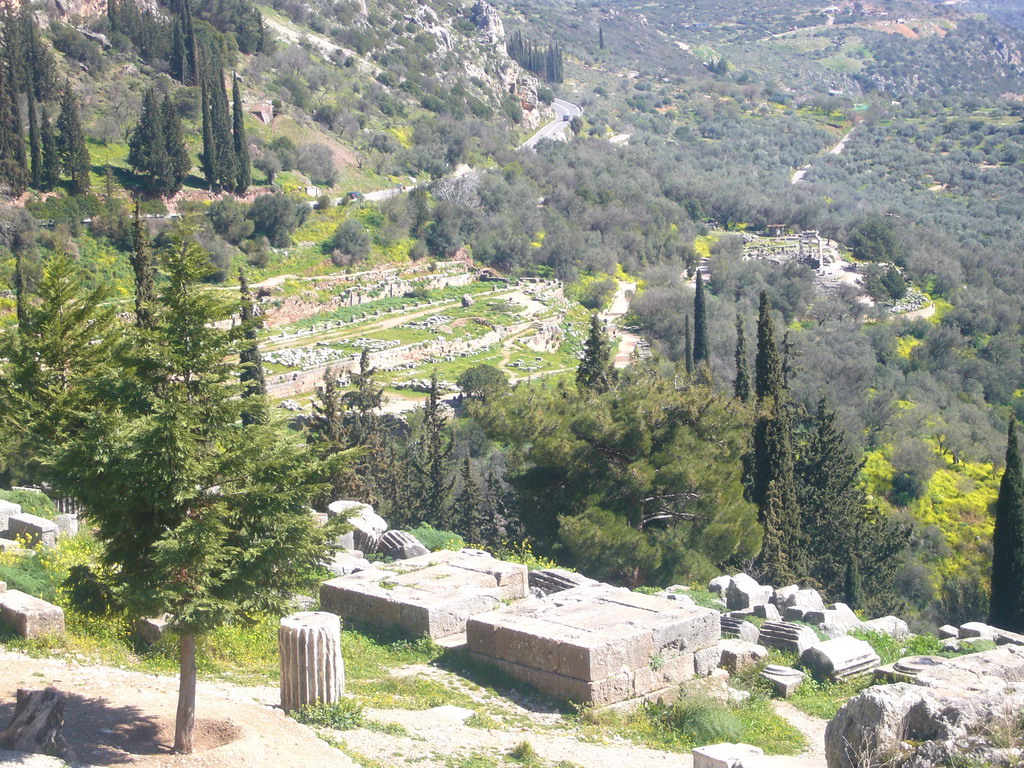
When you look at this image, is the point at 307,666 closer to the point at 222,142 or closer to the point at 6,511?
the point at 6,511

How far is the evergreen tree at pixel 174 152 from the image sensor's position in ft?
168

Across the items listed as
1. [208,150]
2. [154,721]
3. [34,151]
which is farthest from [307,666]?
[208,150]

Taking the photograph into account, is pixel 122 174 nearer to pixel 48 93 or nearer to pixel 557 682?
pixel 48 93

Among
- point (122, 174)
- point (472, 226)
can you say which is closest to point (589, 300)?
point (472, 226)

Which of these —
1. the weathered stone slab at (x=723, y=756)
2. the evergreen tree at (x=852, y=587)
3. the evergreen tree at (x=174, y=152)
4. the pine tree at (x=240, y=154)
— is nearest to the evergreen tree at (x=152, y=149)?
the evergreen tree at (x=174, y=152)

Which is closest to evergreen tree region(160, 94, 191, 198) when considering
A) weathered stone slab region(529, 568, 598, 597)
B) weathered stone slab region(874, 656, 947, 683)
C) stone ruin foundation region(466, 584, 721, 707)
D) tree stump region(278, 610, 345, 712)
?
weathered stone slab region(529, 568, 598, 597)

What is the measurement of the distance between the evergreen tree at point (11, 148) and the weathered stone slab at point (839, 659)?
42.6 meters

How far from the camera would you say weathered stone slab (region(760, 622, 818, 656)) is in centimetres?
1365

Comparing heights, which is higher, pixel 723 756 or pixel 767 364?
pixel 767 364

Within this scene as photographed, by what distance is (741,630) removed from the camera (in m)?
13.9

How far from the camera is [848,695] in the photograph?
12477 millimetres

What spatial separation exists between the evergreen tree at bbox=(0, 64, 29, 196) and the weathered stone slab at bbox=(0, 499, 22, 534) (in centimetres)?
3380

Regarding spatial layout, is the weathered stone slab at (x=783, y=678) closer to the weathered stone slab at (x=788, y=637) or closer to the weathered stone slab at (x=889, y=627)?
the weathered stone slab at (x=788, y=637)

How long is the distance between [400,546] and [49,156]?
38.1 m
